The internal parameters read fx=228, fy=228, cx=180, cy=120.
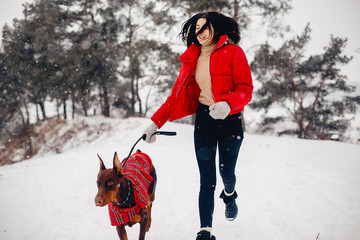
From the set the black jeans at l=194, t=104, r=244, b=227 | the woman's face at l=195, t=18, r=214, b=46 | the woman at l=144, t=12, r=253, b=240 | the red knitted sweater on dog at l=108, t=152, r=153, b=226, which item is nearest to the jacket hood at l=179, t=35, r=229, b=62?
the woman at l=144, t=12, r=253, b=240

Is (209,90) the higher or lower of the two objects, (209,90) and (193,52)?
the lower

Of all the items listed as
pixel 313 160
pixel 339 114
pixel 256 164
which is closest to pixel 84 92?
pixel 256 164

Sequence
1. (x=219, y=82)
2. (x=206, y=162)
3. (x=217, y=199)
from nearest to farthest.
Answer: (x=219, y=82)
(x=206, y=162)
(x=217, y=199)

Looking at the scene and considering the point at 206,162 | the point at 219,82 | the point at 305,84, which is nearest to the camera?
the point at 219,82

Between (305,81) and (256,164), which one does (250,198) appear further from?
(305,81)

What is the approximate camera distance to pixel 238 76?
7.12 feet

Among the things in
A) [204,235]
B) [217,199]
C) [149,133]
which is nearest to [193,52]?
[149,133]

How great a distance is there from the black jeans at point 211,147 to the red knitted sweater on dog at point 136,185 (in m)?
0.69

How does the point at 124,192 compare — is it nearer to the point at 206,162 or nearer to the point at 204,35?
the point at 206,162

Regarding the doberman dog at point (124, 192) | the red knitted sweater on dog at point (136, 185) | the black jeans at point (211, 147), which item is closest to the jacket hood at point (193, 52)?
the black jeans at point (211, 147)

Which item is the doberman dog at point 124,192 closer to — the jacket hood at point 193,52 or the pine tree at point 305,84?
the jacket hood at point 193,52

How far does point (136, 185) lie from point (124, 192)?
0.23 metres

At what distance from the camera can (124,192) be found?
2352 mm

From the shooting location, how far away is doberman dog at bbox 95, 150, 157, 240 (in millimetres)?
2076
